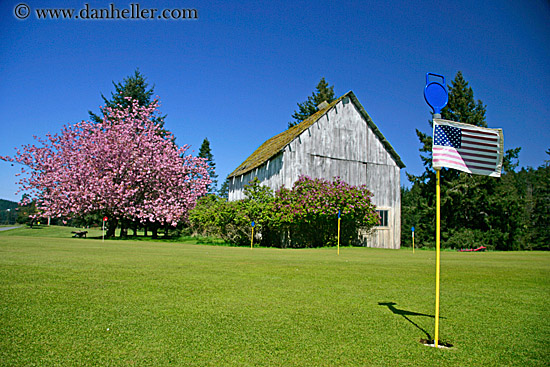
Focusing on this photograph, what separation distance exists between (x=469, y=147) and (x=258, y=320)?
10.8 feet

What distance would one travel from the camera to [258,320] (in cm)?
447

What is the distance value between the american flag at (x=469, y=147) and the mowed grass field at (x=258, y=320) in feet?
6.41

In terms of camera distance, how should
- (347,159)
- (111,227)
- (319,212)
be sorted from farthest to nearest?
(111,227) → (347,159) → (319,212)

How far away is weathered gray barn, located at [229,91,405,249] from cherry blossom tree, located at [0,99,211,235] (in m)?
7.91

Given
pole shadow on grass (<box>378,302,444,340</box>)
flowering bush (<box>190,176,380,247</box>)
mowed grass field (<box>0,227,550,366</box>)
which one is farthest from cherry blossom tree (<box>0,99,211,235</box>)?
pole shadow on grass (<box>378,302,444,340</box>)

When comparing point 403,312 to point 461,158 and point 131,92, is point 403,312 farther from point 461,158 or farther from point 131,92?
point 131,92

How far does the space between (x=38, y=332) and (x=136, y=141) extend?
87.8 feet

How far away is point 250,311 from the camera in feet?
16.0

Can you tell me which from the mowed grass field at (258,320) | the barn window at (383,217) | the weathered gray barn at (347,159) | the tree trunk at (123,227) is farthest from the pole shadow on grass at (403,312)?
the tree trunk at (123,227)

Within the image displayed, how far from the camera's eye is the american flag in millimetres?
4459

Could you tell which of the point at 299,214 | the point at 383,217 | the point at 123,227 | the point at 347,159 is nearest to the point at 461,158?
the point at 299,214

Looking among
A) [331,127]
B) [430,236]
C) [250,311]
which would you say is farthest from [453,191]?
[250,311]

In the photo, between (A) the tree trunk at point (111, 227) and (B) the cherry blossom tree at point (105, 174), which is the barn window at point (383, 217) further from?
(A) the tree trunk at point (111, 227)

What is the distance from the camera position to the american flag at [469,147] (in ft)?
14.6
